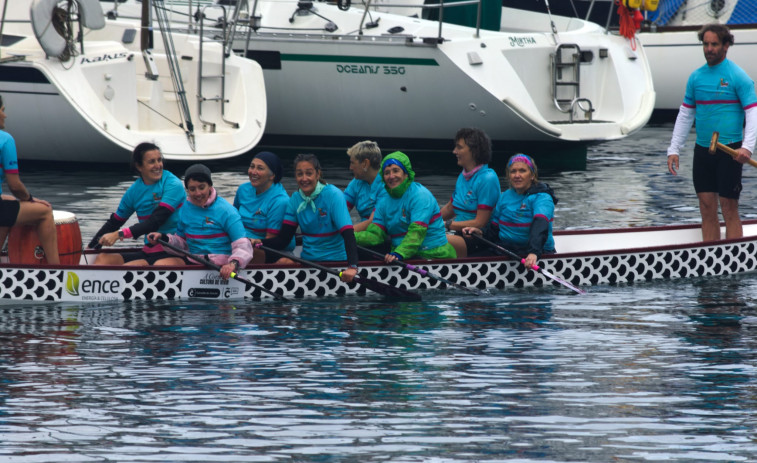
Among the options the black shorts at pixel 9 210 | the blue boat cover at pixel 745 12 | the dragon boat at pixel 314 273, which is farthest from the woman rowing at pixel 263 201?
the blue boat cover at pixel 745 12

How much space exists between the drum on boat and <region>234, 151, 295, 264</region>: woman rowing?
4.72ft

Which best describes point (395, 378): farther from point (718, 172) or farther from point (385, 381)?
point (718, 172)

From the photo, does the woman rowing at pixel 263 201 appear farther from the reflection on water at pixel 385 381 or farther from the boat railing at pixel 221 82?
the boat railing at pixel 221 82

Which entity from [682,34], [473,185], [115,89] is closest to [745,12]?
[682,34]

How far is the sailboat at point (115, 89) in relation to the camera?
59.4 ft

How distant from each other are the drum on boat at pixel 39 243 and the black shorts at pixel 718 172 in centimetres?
539

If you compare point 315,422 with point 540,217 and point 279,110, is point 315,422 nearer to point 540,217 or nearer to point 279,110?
point 540,217

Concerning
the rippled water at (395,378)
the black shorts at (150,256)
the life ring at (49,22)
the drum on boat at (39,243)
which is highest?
the life ring at (49,22)

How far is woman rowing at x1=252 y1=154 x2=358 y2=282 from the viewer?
10.8 metres

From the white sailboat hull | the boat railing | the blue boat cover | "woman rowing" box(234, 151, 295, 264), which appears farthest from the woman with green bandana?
the blue boat cover

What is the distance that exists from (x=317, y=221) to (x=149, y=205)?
55.8 inches

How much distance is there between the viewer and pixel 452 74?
781 inches

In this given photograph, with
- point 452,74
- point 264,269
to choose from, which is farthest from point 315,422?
point 452,74

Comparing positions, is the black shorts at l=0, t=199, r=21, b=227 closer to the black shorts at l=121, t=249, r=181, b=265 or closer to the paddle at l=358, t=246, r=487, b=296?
the black shorts at l=121, t=249, r=181, b=265
